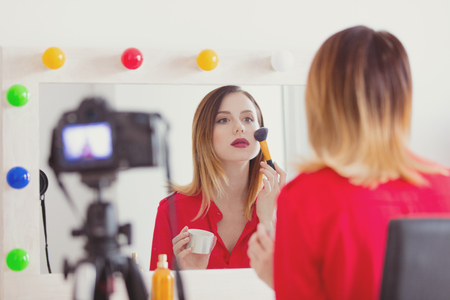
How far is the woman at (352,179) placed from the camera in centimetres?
61

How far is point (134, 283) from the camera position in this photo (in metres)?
0.93

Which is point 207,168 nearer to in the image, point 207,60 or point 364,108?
point 207,60

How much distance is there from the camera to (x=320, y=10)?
4.68 feet

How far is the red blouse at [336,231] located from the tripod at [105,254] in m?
0.40

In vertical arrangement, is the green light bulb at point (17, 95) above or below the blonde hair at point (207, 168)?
above

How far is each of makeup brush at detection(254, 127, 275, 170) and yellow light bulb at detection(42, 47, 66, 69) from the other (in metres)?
0.62

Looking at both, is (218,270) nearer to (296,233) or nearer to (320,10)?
(296,233)

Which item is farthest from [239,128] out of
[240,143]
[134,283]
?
[134,283]

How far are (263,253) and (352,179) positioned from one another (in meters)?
0.23

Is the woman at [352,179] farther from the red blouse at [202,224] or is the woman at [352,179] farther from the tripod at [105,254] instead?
the red blouse at [202,224]

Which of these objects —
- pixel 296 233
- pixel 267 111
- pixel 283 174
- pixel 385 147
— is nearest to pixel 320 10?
pixel 267 111

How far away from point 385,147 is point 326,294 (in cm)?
25

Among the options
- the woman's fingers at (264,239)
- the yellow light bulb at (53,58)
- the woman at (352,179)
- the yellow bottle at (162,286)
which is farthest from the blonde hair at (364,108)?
the yellow light bulb at (53,58)

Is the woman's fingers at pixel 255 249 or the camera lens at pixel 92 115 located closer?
the woman's fingers at pixel 255 249
